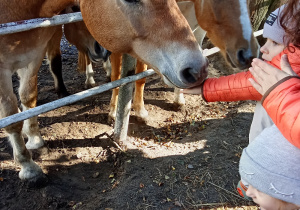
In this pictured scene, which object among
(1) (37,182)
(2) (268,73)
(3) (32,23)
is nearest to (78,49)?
(3) (32,23)

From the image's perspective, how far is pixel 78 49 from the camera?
343 centimetres

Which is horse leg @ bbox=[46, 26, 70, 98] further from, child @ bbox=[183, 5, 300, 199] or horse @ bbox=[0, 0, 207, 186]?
child @ bbox=[183, 5, 300, 199]

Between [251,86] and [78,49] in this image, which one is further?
[78,49]

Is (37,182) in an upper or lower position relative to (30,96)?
lower

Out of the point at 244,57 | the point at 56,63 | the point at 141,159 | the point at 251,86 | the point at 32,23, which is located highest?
the point at 32,23

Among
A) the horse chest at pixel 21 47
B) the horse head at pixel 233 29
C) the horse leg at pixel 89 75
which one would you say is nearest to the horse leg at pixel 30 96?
the horse chest at pixel 21 47

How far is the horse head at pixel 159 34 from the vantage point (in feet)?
5.69

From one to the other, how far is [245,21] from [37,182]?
2711mm

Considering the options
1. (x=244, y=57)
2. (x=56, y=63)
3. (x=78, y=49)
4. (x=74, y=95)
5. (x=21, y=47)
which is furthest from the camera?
(x=56, y=63)

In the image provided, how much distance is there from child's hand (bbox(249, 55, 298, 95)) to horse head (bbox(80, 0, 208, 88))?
379 millimetres

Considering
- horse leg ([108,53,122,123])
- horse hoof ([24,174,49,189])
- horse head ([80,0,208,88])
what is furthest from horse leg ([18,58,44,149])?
horse head ([80,0,208,88])

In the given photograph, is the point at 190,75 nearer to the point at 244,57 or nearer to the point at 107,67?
the point at 244,57

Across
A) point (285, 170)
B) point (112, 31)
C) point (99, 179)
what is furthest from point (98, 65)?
point (285, 170)

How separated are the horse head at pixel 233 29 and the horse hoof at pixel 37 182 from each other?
7.66 feet
